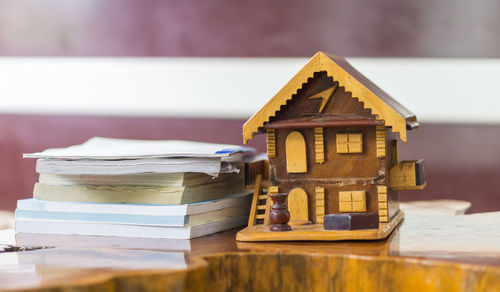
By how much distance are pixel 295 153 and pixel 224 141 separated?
4.79ft

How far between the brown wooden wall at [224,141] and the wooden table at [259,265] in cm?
135

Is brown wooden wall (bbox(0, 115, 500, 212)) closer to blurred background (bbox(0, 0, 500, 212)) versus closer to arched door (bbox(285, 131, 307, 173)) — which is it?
blurred background (bbox(0, 0, 500, 212))

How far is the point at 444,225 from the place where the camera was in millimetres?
1333

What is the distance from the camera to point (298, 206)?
4.04ft

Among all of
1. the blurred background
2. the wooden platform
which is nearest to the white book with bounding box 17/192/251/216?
the wooden platform

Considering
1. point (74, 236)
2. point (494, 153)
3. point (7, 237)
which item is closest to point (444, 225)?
point (74, 236)

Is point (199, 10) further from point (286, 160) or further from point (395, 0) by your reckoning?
point (286, 160)

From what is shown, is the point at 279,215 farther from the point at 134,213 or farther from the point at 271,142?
the point at 134,213

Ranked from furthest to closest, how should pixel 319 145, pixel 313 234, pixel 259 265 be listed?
1. pixel 319 145
2. pixel 313 234
3. pixel 259 265

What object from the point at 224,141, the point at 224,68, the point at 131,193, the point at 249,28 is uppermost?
the point at 249,28

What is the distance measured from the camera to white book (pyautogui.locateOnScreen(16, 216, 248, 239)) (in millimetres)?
1205

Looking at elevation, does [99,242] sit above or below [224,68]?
below

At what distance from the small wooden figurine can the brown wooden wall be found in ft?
4.34

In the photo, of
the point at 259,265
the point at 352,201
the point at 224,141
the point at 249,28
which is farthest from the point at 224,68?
the point at 259,265
